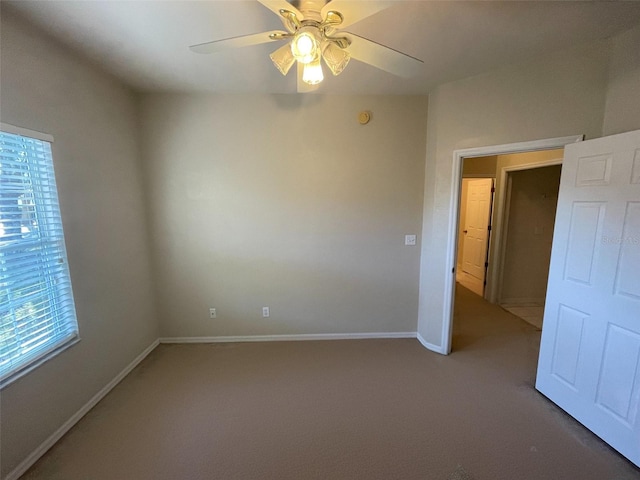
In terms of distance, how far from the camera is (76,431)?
1.88 m

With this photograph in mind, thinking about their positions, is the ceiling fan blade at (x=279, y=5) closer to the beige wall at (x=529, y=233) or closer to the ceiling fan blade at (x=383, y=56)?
the ceiling fan blade at (x=383, y=56)

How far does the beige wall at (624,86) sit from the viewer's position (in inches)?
67.9

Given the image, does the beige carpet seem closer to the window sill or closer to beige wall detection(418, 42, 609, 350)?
the window sill

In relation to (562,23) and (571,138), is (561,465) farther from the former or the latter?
(562,23)

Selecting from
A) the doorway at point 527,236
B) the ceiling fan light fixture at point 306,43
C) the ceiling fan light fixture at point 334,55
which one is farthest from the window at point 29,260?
the doorway at point 527,236

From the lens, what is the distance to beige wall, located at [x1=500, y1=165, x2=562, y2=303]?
4074 millimetres

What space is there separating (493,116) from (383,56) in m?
1.50

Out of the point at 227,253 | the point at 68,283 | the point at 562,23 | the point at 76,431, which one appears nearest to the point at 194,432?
the point at 76,431

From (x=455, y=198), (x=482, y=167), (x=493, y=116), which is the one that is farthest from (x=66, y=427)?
(x=482, y=167)

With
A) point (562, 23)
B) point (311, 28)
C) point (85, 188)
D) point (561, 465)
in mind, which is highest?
point (562, 23)

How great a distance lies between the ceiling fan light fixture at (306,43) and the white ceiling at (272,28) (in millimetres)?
490

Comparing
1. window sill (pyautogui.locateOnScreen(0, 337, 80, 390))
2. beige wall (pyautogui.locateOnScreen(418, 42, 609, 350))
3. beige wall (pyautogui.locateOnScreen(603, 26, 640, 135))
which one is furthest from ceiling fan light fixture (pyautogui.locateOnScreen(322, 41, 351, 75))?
window sill (pyautogui.locateOnScreen(0, 337, 80, 390))

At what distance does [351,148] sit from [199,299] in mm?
2336

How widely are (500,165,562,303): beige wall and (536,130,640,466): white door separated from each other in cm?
234
